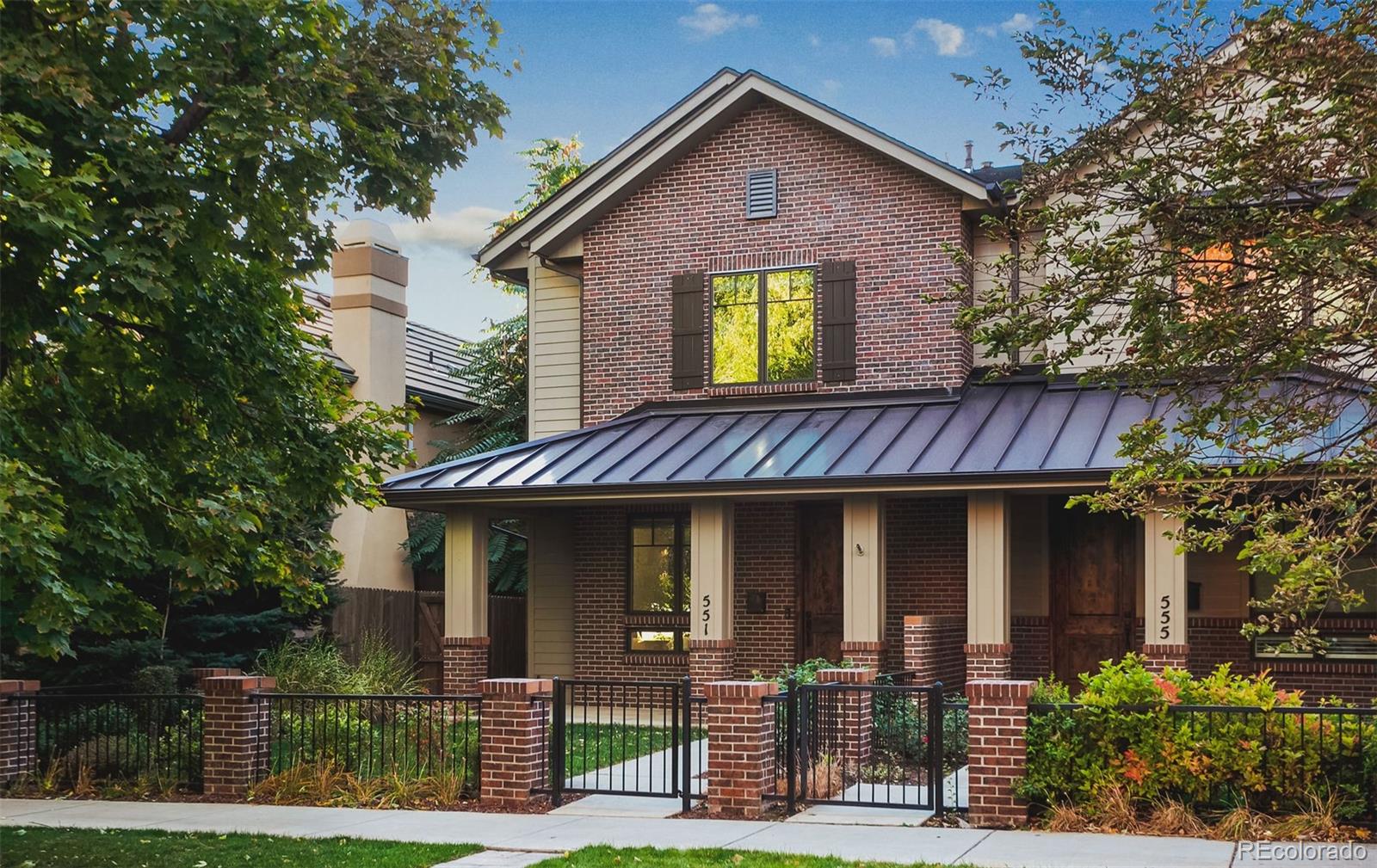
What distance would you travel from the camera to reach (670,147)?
23000 millimetres

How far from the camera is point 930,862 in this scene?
33.7ft

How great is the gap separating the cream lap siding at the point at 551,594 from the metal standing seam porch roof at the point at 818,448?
71.2 inches

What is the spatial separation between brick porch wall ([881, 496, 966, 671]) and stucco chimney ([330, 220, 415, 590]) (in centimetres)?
1005

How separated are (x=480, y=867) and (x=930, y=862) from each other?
129 inches

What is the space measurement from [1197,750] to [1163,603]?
21.1ft

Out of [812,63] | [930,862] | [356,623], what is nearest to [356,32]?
[930,862]

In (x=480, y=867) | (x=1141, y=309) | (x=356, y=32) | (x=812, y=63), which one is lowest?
(x=480, y=867)

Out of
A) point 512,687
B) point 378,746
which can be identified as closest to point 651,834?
point 512,687

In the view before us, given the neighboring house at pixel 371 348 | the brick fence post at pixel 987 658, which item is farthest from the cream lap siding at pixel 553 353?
the brick fence post at pixel 987 658

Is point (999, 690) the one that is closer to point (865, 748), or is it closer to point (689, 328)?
point (865, 748)

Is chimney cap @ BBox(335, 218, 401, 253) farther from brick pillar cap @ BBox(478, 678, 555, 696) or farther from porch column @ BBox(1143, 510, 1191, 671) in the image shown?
porch column @ BBox(1143, 510, 1191, 671)

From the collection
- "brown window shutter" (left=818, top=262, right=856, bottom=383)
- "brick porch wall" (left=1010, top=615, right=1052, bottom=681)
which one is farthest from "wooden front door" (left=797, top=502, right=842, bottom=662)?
"brick porch wall" (left=1010, top=615, right=1052, bottom=681)

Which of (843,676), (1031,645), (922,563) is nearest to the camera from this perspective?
(843,676)

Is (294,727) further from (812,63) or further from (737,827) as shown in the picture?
(812,63)
